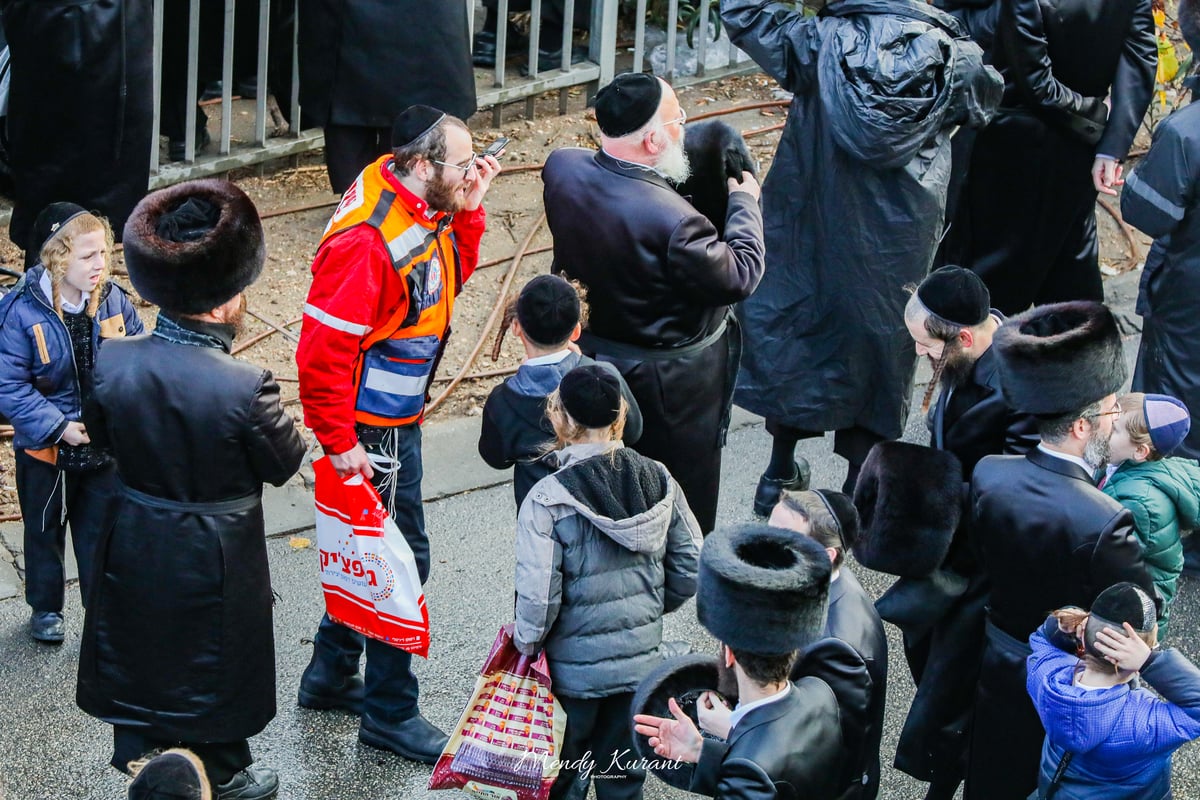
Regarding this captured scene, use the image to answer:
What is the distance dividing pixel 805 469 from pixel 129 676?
2997 mm

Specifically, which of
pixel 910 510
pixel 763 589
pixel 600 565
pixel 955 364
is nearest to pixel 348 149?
pixel 955 364

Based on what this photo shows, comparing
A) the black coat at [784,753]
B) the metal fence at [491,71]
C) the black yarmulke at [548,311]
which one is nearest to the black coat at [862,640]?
the black coat at [784,753]

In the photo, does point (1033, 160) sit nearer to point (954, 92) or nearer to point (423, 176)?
point (954, 92)

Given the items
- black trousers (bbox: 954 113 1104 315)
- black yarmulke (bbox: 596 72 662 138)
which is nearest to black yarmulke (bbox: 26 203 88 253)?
black yarmulke (bbox: 596 72 662 138)

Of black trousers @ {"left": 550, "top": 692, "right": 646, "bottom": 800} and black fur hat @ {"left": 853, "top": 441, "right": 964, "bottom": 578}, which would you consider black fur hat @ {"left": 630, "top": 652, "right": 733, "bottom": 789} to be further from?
black fur hat @ {"left": 853, "top": 441, "right": 964, "bottom": 578}

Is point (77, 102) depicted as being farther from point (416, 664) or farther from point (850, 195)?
point (850, 195)

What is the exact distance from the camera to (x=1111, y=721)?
353cm

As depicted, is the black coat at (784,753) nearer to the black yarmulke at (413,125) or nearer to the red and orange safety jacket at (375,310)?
the red and orange safety jacket at (375,310)

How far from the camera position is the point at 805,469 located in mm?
6234

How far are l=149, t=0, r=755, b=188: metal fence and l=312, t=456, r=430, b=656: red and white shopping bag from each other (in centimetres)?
345

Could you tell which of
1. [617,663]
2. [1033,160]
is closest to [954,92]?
[1033,160]

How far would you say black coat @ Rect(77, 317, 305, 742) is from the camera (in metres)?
3.90

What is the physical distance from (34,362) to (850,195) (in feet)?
9.28

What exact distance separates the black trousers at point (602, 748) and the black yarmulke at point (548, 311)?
0.99 metres
